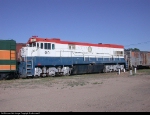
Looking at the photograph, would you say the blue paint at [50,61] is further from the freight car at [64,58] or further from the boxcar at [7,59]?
the boxcar at [7,59]

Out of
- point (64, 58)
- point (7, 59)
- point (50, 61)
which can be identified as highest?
point (64, 58)

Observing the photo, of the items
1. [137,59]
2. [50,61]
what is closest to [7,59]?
[50,61]

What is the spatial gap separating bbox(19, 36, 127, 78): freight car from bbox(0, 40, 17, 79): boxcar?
955 millimetres

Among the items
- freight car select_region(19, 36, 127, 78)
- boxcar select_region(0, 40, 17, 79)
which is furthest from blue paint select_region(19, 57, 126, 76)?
boxcar select_region(0, 40, 17, 79)

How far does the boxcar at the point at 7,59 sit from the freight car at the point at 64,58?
0.96 meters

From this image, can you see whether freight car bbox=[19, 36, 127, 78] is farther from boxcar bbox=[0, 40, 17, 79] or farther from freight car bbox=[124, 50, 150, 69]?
Answer: freight car bbox=[124, 50, 150, 69]

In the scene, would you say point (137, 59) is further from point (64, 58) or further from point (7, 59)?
point (7, 59)

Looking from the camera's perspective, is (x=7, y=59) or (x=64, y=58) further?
(x=64, y=58)

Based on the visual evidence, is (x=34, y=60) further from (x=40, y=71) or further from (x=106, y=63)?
(x=106, y=63)

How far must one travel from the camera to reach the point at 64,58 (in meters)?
22.3

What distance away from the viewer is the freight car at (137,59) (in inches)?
1277

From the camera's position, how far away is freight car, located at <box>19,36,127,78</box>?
63.7 feet

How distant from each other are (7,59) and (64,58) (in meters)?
6.70

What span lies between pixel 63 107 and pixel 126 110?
2.19m
